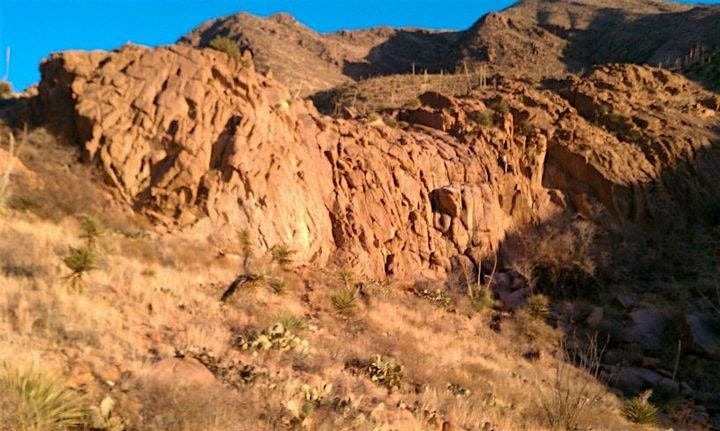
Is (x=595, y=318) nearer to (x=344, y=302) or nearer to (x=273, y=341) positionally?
(x=344, y=302)

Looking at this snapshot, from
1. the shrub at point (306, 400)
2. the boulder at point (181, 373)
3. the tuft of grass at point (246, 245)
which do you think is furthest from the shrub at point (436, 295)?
the boulder at point (181, 373)

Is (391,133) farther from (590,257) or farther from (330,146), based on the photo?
(590,257)

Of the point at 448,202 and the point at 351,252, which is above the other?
the point at 448,202

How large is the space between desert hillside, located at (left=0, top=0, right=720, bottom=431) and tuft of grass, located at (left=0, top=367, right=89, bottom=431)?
0.07 ft

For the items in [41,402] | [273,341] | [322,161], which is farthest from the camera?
[322,161]

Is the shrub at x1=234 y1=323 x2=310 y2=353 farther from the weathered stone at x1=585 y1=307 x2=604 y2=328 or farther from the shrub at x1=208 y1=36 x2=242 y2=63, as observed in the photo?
the weathered stone at x1=585 y1=307 x2=604 y2=328

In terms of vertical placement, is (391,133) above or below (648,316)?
above

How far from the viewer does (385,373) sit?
799 cm

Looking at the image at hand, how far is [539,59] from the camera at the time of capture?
59344 millimetres

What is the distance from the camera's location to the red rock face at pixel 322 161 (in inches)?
609

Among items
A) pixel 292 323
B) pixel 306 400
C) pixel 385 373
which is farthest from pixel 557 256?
pixel 306 400

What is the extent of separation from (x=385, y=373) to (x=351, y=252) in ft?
34.7

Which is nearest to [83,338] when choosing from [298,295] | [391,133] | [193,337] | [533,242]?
[193,337]

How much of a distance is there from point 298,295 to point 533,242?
14.9 meters
